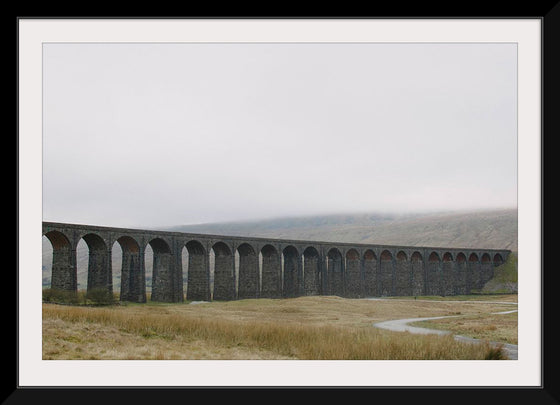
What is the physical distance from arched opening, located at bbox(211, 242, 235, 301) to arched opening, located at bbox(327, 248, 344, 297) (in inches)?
768

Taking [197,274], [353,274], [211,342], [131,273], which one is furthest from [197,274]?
[211,342]

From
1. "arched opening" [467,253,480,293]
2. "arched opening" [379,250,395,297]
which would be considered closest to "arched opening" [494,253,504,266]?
"arched opening" [467,253,480,293]

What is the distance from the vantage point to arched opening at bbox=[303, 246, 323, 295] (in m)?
65.5

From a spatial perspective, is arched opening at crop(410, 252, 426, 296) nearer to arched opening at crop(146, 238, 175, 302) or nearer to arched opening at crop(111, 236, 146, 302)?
arched opening at crop(146, 238, 175, 302)

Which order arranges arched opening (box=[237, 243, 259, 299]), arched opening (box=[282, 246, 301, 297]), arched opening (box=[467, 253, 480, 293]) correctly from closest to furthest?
arched opening (box=[237, 243, 259, 299]) < arched opening (box=[282, 246, 301, 297]) < arched opening (box=[467, 253, 480, 293])

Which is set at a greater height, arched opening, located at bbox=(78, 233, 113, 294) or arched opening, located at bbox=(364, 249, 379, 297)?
arched opening, located at bbox=(78, 233, 113, 294)

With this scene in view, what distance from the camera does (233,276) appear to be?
5397 cm

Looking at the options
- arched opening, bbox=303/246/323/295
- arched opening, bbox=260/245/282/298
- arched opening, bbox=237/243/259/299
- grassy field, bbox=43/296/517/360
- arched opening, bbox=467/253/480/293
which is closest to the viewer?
grassy field, bbox=43/296/517/360

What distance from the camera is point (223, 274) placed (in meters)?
53.8

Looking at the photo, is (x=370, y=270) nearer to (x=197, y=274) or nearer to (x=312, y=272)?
(x=312, y=272)

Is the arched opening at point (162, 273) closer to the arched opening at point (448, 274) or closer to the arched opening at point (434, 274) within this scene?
the arched opening at point (434, 274)

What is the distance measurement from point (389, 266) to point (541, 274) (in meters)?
65.3

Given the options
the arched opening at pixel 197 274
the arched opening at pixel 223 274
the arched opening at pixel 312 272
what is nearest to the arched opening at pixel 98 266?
Result: the arched opening at pixel 197 274
